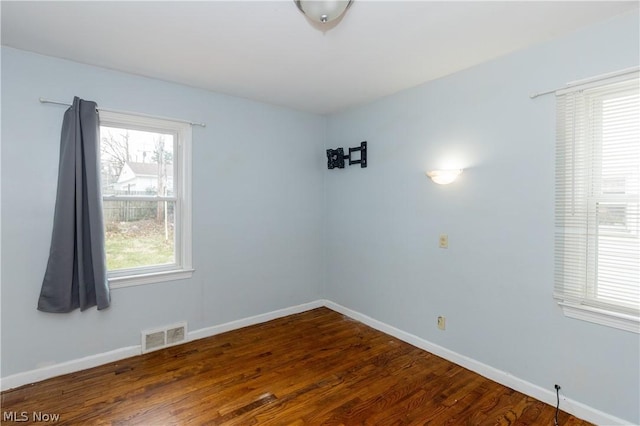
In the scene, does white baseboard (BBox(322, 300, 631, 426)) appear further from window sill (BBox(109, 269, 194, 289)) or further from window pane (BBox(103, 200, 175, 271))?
window pane (BBox(103, 200, 175, 271))

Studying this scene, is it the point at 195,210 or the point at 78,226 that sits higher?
the point at 195,210

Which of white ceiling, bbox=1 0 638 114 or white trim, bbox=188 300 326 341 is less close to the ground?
white ceiling, bbox=1 0 638 114

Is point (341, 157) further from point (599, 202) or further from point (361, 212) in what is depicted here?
point (599, 202)

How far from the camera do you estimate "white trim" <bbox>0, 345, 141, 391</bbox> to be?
2.26 m

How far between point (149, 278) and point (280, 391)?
1547 millimetres

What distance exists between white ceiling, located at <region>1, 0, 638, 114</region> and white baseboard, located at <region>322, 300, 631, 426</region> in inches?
94.5

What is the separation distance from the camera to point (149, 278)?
2.81m

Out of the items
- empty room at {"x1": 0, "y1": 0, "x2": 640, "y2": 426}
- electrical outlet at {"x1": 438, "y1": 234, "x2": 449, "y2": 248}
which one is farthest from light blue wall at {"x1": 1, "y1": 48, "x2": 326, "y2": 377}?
electrical outlet at {"x1": 438, "y1": 234, "x2": 449, "y2": 248}

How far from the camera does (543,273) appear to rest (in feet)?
7.05

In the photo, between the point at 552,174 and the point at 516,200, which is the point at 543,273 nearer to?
the point at 516,200

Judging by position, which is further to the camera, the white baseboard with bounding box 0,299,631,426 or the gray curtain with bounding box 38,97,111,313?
the gray curtain with bounding box 38,97,111,313

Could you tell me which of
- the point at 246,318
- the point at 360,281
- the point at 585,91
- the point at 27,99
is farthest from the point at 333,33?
the point at 246,318

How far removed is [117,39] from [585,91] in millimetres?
3097

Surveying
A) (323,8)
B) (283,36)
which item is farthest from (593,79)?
(283,36)
